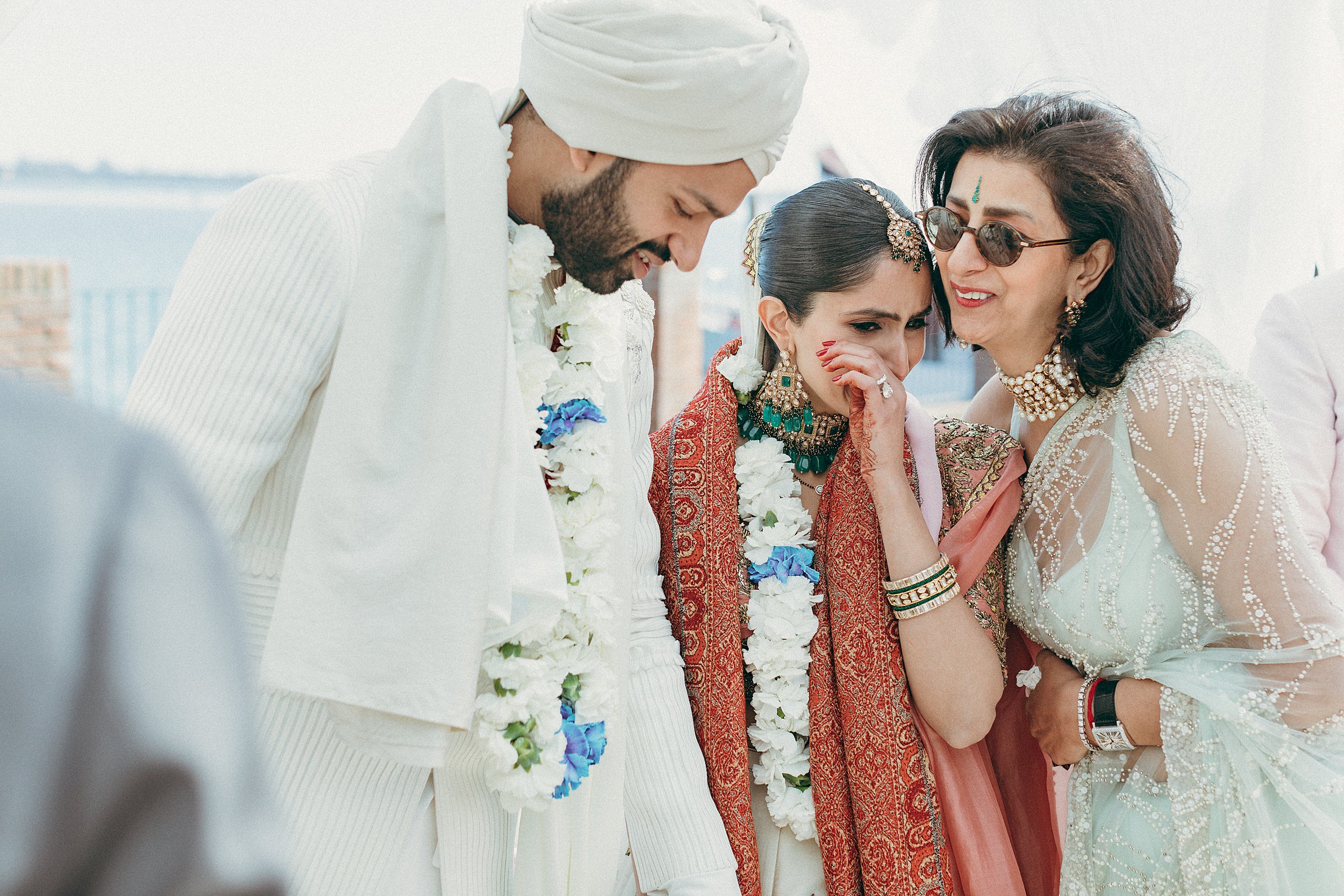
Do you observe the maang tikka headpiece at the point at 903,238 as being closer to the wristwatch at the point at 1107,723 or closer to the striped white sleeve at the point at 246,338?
the wristwatch at the point at 1107,723

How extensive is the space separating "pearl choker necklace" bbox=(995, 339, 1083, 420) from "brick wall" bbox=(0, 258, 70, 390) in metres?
7.58

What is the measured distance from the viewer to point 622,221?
1.62 m

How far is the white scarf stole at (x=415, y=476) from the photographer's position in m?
1.27

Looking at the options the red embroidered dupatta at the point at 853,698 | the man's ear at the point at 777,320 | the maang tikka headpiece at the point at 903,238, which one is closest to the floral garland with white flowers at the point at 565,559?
the red embroidered dupatta at the point at 853,698

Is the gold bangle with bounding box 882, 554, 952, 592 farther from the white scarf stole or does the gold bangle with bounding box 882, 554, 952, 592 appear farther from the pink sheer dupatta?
the white scarf stole

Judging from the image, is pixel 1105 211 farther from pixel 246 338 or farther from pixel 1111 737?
pixel 246 338

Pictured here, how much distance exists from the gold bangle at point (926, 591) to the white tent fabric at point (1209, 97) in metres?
1.11

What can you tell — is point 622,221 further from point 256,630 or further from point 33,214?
point 33,214

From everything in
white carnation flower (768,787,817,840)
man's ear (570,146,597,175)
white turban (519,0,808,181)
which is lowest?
white carnation flower (768,787,817,840)

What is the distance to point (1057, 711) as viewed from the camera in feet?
6.53

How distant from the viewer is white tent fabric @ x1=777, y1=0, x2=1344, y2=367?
254 cm

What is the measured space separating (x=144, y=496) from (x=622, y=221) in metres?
1.32

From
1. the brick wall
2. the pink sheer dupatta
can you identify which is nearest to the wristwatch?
the pink sheer dupatta

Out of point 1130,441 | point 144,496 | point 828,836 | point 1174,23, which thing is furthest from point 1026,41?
point 144,496
